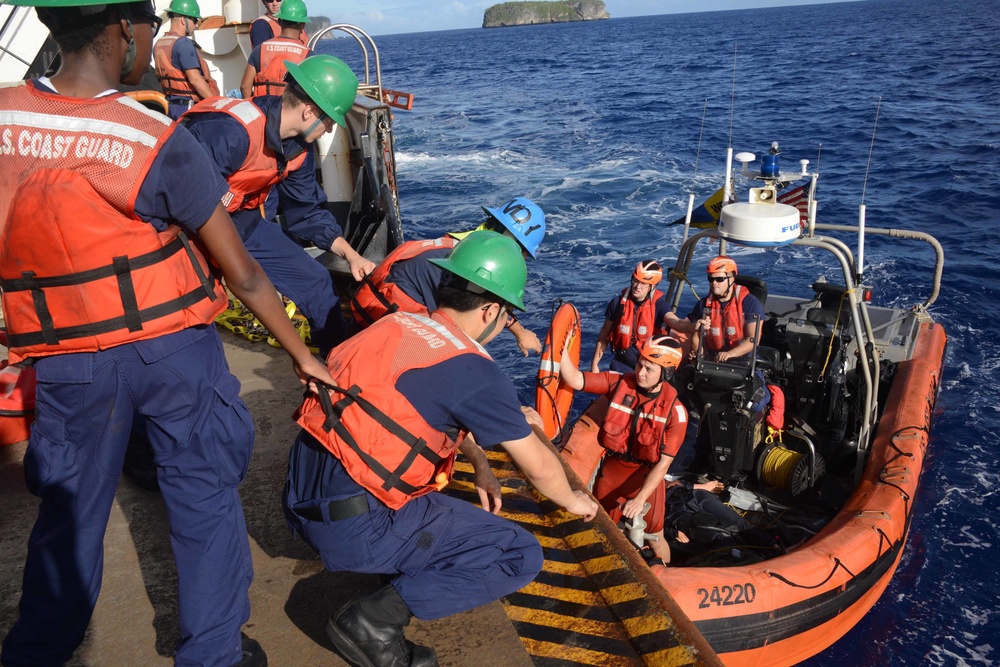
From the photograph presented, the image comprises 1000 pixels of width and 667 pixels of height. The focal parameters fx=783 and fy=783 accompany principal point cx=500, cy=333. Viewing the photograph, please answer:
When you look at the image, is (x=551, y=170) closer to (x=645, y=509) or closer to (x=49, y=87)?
(x=645, y=509)

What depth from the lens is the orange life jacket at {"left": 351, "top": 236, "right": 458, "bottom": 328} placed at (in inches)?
140

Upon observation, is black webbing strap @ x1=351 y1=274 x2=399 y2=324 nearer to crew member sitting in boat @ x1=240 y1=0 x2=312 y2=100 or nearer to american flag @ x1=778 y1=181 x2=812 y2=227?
crew member sitting in boat @ x1=240 y1=0 x2=312 y2=100

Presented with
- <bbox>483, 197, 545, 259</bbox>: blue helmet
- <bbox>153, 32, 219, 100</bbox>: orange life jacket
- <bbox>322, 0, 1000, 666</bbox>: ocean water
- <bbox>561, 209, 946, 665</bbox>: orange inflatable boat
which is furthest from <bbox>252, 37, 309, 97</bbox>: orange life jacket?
<bbox>322, 0, 1000, 666</bbox>: ocean water

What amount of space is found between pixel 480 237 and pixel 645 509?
118 inches

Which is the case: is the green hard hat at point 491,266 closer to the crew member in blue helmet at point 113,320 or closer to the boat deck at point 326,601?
the crew member in blue helmet at point 113,320

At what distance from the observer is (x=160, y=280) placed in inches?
80.7

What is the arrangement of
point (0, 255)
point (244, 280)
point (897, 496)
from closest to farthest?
point (0, 255) < point (244, 280) < point (897, 496)

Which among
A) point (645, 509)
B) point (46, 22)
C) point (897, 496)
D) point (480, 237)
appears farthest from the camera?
point (897, 496)

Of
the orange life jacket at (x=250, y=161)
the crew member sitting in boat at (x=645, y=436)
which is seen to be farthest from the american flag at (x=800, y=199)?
the orange life jacket at (x=250, y=161)

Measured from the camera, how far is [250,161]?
10.1 feet

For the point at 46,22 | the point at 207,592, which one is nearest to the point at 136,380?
the point at 207,592

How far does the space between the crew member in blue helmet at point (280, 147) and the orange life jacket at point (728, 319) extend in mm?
3844

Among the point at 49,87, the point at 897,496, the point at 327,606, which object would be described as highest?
the point at 49,87

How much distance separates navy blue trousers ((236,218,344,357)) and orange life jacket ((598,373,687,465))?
2051 mm
